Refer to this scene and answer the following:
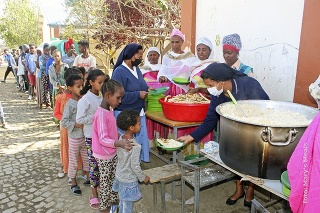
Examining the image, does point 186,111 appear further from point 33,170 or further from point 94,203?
point 33,170

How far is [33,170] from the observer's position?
472cm

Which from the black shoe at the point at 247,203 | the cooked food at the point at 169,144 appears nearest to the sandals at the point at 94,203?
the cooked food at the point at 169,144

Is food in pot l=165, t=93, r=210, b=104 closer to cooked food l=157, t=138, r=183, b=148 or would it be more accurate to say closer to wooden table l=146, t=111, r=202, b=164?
wooden table l=146, t=111, r=202, b=164

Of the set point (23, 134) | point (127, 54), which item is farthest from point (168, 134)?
point (23, 134)

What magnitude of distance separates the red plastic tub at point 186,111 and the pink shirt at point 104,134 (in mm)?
858

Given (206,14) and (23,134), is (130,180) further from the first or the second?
(23,134)

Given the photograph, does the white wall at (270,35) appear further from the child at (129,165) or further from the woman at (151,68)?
the child at (129,165)

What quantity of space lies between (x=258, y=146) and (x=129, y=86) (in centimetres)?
233

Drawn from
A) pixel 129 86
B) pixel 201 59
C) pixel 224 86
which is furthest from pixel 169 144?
pixel 201 59

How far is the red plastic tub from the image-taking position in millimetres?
3557

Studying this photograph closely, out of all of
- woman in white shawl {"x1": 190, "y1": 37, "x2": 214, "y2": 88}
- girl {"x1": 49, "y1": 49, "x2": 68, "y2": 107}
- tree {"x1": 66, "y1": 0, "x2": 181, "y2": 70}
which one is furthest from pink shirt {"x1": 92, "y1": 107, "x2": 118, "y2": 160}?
tree {"x1": 66, "y1": 0, "x2": 181, "y2": 70}

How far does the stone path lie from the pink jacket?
2.72 m

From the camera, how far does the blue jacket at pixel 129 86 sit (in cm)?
379

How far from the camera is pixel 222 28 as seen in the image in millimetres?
5070
